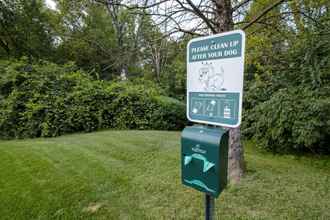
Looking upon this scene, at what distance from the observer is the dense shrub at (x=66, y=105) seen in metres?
6.24

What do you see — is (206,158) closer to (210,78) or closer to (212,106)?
(212,106)

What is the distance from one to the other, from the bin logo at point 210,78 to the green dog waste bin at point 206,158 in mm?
261

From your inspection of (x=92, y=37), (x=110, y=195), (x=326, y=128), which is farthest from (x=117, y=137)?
(x=92, y=37)

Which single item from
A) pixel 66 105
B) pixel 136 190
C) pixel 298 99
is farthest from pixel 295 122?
pixel 66 105

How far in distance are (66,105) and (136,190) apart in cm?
495

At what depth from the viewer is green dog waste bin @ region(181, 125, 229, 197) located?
118 cm

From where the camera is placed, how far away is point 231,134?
2586 mm

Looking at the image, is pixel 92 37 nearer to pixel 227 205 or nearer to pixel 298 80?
pixel 298 80

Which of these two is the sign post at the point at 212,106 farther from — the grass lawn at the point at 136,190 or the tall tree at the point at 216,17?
the tall tree at the point at 216,17

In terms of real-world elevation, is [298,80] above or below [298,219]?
above

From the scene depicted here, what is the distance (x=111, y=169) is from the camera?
310 cm

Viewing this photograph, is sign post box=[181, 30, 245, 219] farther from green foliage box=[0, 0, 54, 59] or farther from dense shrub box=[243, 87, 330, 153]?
green foliage box=[0, 0, 54, 59]

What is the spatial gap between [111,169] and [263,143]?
10.7ft

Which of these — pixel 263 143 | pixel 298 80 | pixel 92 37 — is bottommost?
pixel 263 143
